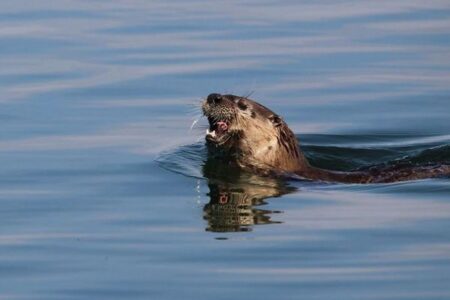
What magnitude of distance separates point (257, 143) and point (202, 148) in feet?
2.46

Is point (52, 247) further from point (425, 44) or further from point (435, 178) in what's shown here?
point (425, 44)

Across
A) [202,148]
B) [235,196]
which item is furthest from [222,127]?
[235,196]

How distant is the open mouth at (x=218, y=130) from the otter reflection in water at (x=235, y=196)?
25cm

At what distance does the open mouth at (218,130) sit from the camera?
11.6 m

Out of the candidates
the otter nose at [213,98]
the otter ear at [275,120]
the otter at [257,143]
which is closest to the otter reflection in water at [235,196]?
the otter at [257,143]

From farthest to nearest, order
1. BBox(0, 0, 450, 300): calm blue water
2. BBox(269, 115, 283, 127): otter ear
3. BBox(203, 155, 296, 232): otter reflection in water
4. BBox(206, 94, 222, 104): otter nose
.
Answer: BBox(269, 115, 283, 127): otter ear < BBox(206, 94, 222, 104): otter nose < BBox(203, 155, 296, 232): otter reflection in water < BBox(0, 0, 450, 300): calm blue water

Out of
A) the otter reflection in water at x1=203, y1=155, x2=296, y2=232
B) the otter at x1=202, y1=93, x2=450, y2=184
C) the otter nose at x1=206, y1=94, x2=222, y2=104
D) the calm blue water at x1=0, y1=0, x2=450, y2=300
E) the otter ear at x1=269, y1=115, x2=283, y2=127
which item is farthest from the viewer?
the otter ear at x1=269, y1=115, x2=283, y2=127

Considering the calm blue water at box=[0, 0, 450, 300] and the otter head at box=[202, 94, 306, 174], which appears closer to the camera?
the calm blue water at box=[0, 0, 450, 300]

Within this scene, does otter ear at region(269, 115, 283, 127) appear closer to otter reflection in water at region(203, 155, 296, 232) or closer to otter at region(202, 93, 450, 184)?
otter at region(202, 93, 450, 184)

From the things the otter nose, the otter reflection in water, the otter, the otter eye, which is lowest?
the otter reflection in water

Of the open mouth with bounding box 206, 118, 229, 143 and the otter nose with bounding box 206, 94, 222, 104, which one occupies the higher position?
the otter nose with bounding box 206, 94, 222, 104

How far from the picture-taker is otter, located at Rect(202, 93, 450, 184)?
11570 millimetres

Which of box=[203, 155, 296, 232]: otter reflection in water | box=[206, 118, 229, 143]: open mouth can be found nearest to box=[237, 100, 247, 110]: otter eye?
box=[206, 118, 229, 143]: open mouth

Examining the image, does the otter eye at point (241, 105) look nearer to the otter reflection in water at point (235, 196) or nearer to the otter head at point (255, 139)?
the otter head at point (255, 139)
